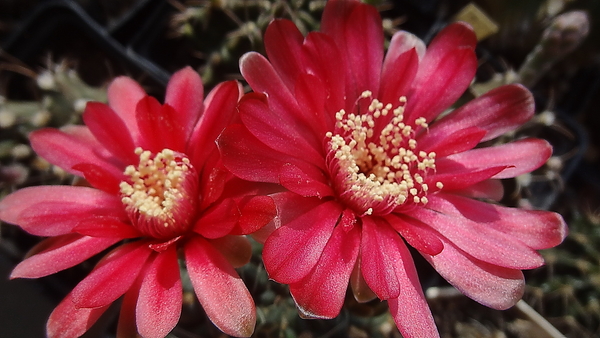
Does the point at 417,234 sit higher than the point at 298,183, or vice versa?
the point at 298,183

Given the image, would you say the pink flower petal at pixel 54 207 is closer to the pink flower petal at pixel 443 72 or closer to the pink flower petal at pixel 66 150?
the pink flower petal at pixel 66 150

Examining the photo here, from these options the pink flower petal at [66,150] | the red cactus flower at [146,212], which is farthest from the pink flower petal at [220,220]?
the pink flower petal at [66,150]

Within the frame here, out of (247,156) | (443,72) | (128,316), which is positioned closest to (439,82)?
(443,72)

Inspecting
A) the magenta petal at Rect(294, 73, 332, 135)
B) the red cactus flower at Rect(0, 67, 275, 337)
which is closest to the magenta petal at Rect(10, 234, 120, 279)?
the red cactus flower at Rect(0, 67, 275, 337)

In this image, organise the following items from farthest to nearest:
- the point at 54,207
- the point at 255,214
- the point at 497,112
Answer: the point at 497,112 < the point at 54,207 < the point at 255,214

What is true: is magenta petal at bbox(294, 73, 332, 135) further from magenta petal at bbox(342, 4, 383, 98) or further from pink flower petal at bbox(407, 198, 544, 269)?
pink flower petal at bbox(407, 198, 544, 269)

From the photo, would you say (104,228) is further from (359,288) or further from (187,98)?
(359,288)
